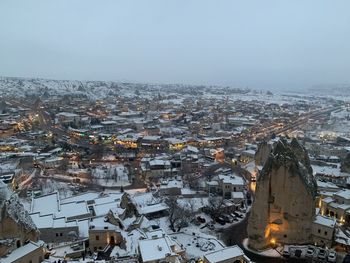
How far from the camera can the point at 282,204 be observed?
4050cm

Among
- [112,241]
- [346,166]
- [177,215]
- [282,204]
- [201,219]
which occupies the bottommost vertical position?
[201,219]

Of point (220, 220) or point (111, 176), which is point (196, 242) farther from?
point (111, 176)

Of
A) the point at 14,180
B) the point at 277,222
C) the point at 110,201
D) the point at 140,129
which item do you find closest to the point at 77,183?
the point at 14,180

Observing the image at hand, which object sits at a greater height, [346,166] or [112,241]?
[346,166]

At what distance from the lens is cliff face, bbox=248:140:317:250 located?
39.7 metres

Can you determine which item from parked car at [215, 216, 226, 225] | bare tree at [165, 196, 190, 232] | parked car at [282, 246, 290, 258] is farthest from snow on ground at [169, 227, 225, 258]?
parked car at [282, 246, 290, 258]

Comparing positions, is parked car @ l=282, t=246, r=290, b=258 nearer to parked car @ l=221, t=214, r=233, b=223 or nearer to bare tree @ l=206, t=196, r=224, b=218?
parked car @ l=221, t=214, r=233, b=223

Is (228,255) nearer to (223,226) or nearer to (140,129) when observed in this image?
(223,226)

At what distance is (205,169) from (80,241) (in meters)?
35.7

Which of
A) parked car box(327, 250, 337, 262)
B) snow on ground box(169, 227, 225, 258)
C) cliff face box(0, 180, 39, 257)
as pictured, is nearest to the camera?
cliff face box(0, 180, 39, 257)

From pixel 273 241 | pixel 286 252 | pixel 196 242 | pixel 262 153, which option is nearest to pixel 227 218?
pixel 273 241

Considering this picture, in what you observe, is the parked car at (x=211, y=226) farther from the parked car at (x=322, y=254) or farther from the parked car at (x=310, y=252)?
the parked car at (x=322, y=254)

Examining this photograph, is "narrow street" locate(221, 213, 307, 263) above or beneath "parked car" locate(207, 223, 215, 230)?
beneath

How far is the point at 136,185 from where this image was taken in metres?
61.7
